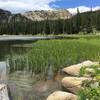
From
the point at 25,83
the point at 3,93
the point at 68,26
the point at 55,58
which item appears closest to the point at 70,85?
the point at 25,83

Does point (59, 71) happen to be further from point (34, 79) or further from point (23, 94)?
point (23, 94)

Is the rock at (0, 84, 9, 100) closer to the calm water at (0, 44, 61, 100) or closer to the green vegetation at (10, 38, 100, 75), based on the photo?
the calm water at (0, 44, 61, 100)

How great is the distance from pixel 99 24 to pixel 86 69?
123m

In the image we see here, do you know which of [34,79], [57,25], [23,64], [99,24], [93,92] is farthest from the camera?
[57,25]

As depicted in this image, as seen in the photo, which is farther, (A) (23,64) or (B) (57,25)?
(B) (57,25)

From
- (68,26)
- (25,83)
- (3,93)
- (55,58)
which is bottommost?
(25,83)

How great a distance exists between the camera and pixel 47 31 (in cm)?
17200

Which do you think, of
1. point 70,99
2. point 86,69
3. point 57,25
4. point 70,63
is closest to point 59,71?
point 70,63

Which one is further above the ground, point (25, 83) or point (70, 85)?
point (70, 85)

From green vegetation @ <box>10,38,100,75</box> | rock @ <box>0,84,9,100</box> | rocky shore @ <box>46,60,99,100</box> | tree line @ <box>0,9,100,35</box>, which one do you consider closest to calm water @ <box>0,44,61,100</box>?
green vegetation @ <box>10,38,100,75</box>

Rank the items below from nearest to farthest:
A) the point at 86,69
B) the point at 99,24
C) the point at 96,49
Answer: the point at 86,69, the point at 96,49, the point at 99,24

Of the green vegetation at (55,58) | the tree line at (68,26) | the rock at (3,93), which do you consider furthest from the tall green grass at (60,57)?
the tree line at (68,26)

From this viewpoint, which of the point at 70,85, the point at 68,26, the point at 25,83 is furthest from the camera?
the point at 68,26

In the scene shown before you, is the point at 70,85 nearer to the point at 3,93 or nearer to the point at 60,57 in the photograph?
the point at 3,93
